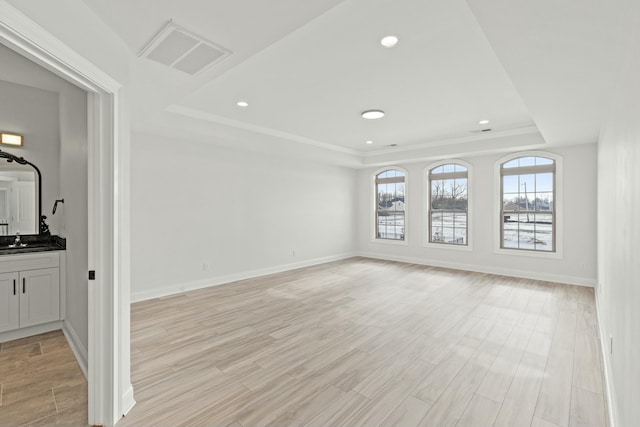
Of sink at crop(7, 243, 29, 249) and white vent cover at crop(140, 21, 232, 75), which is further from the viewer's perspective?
sink at crop(7, 243, 29, 249)

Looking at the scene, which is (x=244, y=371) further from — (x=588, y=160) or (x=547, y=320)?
(x=588, y=160)

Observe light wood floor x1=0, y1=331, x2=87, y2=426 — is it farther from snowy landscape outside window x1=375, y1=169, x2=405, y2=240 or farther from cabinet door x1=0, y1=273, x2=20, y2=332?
snowy landscape outside window x1=375, y1=169, x2=405, y2=240

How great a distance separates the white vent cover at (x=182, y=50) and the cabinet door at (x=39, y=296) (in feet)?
8.95

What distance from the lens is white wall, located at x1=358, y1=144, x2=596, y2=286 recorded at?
212 inches

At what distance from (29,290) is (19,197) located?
47.5 inches

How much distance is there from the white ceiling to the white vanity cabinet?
78.1 inches

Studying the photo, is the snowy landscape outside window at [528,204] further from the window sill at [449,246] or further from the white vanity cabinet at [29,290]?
the white vanity cabinet at [29,290]

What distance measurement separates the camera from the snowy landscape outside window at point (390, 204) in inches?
313

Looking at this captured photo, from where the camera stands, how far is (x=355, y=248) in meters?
8.66

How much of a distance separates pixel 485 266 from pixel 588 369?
4.08 m

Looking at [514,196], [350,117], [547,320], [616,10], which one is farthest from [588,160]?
[616,10]

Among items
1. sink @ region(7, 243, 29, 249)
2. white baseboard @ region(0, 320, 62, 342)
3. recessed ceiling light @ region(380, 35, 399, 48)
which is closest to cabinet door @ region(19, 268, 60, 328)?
white baseboard @ region(0, 320, 62, 342)

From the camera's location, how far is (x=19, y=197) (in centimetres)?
368

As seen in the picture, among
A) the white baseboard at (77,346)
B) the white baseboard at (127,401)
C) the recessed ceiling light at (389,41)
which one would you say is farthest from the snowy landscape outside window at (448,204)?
the white baseboard at (77,346)
